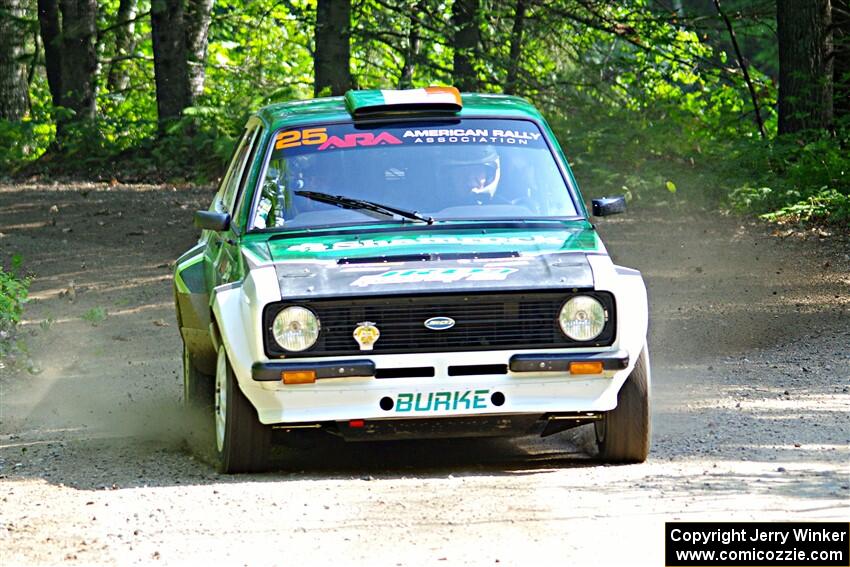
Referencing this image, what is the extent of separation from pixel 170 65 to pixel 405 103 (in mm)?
15023

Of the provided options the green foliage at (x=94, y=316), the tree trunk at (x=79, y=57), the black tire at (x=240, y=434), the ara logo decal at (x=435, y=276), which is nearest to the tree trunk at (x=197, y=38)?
the tree trunk at (x=79, y=57)

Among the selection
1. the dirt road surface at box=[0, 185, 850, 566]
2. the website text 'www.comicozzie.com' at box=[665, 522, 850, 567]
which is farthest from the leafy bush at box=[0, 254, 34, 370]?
the website text 'www.comicozzie.com' at box=[665, 522, 850, 567]

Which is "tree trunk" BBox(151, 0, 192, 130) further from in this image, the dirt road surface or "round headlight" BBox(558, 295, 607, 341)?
"round headlight" BBox(558, 295, 607, 341)

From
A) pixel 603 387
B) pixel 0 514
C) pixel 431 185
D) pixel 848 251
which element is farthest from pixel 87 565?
pixel 848 251

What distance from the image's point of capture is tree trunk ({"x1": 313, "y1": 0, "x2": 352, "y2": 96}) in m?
19.1

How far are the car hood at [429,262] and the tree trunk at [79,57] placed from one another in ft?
57.5

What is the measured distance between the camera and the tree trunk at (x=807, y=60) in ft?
55.2

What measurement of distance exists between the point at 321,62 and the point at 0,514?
13889 millimetres

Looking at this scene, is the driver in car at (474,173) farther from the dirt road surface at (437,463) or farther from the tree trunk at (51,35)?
the tree trunk at (51,35)

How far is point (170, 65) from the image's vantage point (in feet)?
72.8

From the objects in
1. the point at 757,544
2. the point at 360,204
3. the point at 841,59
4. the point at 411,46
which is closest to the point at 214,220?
the point at 360,204

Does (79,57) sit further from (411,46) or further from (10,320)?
(10,320)

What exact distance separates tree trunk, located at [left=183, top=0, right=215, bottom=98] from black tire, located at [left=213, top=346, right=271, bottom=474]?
18.0 m

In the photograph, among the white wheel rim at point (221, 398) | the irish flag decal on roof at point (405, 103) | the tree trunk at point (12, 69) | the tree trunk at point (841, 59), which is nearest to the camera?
the white wheel rim at point (221, 398)
